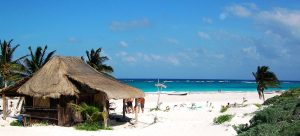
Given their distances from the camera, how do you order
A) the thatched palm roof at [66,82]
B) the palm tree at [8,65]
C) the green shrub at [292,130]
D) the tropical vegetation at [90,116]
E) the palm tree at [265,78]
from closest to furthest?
the green shrub at [292,130] → the tropical vegetation at [90,116] → the thatched palm roof at [66,82] → the palm tree at [8,65] → the palm tree at [265,78]

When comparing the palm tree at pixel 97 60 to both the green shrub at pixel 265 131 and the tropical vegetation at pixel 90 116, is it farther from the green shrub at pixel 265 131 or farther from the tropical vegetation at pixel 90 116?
the green shrub at pixel 265 131

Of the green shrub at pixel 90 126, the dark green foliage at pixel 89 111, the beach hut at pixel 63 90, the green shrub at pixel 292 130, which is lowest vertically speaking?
the green shrub at pixel 90 126

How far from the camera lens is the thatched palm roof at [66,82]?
69.3 ft

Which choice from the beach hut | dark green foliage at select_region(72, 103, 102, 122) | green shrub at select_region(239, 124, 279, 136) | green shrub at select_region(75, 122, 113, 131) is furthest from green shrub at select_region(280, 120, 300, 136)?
dark green foliage at select_region(72, 103, 102, 122)

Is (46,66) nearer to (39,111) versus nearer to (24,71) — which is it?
(39,111)

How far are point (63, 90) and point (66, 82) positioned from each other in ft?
1.82

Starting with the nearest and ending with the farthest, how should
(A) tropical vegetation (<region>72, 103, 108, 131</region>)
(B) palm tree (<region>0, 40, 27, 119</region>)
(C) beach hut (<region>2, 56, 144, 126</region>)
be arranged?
(A) tropical vegetation (<region>72, 103, 108, 131</region>)
(C) beach hut (<region>2, 56, 144, 126</region>)
(B) palm tree (<region>0, 40, 27, 119</region>)

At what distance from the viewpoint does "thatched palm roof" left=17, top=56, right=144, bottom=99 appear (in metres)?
21.1

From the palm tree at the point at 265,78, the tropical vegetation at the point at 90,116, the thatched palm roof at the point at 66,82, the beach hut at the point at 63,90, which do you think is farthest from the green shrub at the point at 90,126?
the palm tree at the point at 265,78

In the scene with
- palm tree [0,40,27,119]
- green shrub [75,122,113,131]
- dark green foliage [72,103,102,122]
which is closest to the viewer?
green shrub [75,122,113,131]

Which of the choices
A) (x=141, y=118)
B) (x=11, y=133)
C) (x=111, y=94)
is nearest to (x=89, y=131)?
(x=111, y=94)

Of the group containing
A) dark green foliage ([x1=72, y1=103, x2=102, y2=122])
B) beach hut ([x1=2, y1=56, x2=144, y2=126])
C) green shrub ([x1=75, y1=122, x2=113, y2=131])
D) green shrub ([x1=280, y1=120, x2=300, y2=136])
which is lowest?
green shrub ([x1=75, y1=122, x2=113, y2=131])

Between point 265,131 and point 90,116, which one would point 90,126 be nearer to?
point 90,116

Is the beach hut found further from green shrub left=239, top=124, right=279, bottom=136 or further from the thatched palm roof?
green shrub left=239, top=124, right=279, bottom=136
